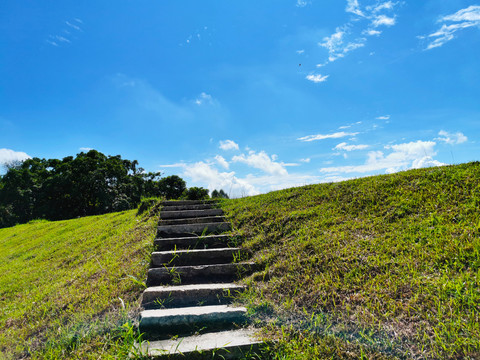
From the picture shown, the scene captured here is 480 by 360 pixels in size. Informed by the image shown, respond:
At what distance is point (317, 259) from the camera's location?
337 cm

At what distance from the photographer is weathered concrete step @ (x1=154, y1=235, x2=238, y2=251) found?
4.62m

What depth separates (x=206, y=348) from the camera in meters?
2.40

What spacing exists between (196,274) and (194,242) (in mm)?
960

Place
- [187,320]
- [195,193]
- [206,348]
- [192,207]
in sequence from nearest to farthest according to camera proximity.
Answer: [206,348]
[187,320]
[192,207]
[195,193]

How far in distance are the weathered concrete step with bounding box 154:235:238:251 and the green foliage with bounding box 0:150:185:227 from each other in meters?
21.1

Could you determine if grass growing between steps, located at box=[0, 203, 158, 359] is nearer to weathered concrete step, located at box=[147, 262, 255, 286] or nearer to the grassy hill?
the grassy hill

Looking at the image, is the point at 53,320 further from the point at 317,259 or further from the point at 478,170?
the point at 478,170

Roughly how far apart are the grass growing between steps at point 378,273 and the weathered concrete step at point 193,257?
50cm

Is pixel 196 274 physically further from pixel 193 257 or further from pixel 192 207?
pixel 192 207

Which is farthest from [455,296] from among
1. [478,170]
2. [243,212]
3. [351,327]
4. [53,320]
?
[53,320]

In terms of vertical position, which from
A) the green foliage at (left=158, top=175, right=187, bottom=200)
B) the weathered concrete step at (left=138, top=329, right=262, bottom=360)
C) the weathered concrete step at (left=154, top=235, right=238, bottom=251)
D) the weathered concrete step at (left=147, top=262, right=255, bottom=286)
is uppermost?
the green foliage at (left=158, top=175, right=187, bottom=200)

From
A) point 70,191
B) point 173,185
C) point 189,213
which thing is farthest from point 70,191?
point 189,213

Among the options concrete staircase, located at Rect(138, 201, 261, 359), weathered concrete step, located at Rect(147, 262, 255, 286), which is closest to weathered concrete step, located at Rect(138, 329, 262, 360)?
concrete staircase, located at Rect(138, 201, 261, 359)

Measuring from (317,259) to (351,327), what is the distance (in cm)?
103
